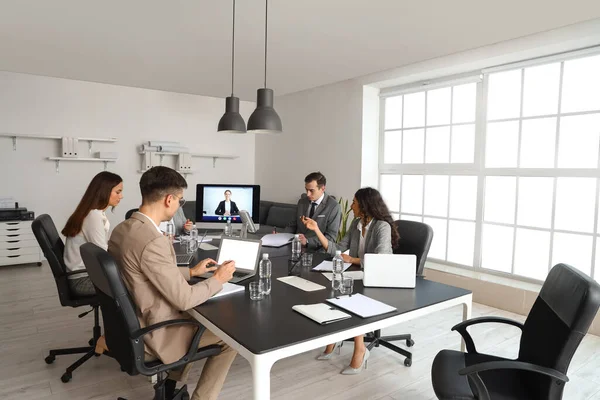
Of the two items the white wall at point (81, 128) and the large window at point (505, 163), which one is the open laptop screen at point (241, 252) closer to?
the large window at point (505, 163)

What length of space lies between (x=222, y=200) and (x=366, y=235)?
4.74 ft

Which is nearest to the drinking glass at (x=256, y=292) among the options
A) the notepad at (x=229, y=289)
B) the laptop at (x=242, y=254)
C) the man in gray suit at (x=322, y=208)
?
the notepad at (x=229, y=289)

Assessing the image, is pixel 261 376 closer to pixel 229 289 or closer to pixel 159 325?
pixel 159 325

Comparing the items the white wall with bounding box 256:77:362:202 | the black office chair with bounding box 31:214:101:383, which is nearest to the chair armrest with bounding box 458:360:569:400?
the black office chair with bounding box 31:214:101:383

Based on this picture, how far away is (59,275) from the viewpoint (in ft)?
8.76

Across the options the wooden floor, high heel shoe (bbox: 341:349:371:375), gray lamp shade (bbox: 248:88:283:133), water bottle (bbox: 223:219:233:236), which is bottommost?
the wooden floor

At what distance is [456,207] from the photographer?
4.95 metres

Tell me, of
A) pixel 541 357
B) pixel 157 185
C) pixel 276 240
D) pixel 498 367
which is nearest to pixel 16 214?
pixel 276 240

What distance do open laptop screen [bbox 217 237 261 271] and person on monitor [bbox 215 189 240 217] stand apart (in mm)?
1279

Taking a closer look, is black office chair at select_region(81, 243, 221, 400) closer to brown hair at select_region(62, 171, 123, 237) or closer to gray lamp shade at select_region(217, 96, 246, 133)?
brown hair at select_region(62, 171, 123, 237)

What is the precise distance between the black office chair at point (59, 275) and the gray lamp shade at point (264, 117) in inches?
60.2

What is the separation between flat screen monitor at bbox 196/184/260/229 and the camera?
12.2ft

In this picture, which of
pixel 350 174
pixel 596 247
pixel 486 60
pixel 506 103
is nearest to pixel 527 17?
pixel 486 60

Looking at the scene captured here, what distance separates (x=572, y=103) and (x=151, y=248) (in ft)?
13.4
